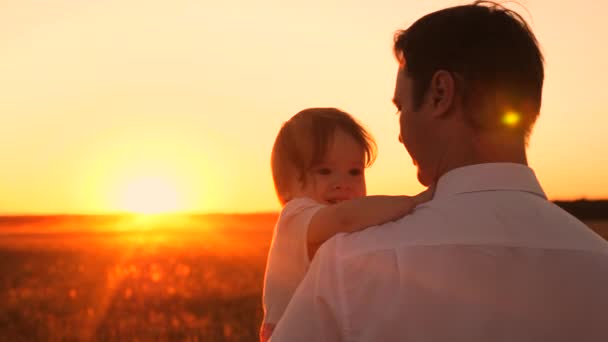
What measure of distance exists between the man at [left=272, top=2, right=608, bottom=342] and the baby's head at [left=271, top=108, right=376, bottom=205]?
59.4 inches

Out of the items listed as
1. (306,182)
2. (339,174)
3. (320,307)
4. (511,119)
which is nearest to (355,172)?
(339,174)

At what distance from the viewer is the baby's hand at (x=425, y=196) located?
2371mm

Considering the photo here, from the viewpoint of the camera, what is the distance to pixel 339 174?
3.85m

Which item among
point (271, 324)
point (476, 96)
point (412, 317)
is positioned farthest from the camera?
point (271, 324)

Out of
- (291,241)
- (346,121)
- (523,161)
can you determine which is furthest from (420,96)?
(346,121)

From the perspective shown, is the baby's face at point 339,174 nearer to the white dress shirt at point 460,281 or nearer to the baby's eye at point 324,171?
the baby's eye at point 324,171

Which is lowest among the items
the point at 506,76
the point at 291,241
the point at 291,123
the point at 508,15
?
the point at 291,241

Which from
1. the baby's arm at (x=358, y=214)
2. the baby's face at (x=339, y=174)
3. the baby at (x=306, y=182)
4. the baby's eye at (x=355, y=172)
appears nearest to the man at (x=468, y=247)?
the baby's arm at (x=358, y=214)

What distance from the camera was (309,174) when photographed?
3844mm

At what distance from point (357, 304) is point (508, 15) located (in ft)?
3.01

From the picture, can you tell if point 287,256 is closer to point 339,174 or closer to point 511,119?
point 339,174

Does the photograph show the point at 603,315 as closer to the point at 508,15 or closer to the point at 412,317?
the point at 412,317

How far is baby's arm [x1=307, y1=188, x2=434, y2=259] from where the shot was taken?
7.48ft

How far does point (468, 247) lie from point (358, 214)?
56 centimetres
